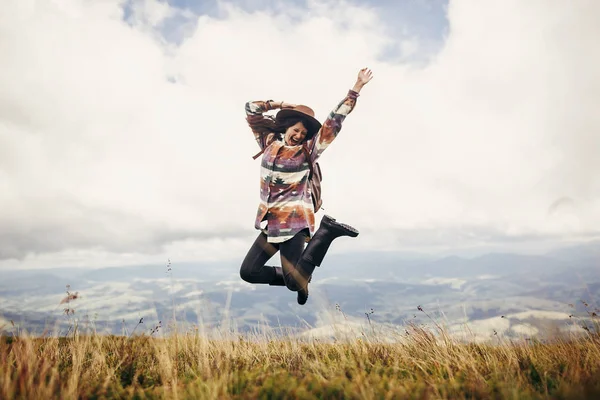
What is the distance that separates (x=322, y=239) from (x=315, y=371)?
2152 mm

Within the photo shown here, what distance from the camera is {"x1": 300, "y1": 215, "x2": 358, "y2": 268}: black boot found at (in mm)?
5316

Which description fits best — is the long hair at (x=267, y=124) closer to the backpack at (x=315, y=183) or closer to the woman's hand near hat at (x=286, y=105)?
the woman's hand near hat at (x=286, y=105)

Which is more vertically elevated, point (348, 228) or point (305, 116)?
point (305, 116)

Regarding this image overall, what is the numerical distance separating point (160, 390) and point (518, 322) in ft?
16.3

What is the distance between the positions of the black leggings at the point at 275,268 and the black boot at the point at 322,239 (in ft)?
0.51

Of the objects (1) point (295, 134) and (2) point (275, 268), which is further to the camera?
(2) point (275, 268)

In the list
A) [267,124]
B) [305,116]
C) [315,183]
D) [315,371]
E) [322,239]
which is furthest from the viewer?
[315,183]

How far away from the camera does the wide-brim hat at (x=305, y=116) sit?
5.50 m

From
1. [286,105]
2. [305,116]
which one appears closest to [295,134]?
[305,116]

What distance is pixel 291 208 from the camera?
220 inches

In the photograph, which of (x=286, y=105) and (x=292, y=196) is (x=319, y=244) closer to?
(x=292, y=196)

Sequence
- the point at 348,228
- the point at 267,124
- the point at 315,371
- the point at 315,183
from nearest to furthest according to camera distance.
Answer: the point at 315,371
the point at 348,228
the point at 267,124
the point at 315,183

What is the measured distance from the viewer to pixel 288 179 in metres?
5.64

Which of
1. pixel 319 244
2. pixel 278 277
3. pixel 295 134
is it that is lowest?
pixel 278 277
